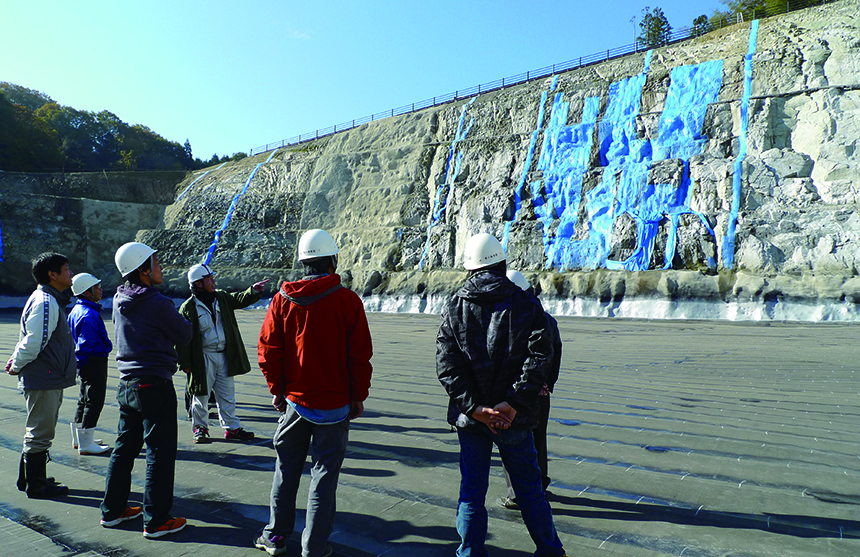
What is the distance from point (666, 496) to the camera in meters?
4.21

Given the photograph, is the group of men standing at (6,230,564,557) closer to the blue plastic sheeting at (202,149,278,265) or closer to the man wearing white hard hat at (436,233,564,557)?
the man wearing white hard hat at (436,233,564,557)

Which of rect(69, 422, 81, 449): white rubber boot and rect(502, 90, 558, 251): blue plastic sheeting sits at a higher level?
rect(502, 90, 558, 251): blue plastic sheeting

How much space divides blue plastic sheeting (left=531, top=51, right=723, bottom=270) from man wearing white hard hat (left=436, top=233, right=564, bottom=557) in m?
24.2

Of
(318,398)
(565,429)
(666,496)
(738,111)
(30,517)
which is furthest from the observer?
(738,111)

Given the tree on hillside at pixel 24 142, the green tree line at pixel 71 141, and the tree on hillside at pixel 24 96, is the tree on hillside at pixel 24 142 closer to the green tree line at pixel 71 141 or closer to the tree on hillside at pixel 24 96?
the green tree line at pixel 71 141

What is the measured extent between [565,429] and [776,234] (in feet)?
71.2

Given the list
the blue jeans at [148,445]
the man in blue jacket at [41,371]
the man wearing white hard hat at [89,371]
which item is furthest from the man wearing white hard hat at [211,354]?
the blue jeans at [148,445]

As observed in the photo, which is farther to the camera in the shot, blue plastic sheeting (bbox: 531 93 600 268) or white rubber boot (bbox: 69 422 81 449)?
blue plastic sheeting (bbox: 531 93 600 268)

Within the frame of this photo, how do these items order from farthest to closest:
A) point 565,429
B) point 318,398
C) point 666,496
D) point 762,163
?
point 762,163, point 565,429, point 666,496, point 318,398

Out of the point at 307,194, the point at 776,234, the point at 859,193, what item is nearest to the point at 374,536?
the point at 776,234

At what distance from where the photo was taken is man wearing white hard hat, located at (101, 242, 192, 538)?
3.59 metres

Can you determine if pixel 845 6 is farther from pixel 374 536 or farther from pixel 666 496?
pixel 374 536

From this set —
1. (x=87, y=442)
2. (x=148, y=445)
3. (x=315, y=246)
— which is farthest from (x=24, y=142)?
(x=315, y=246)

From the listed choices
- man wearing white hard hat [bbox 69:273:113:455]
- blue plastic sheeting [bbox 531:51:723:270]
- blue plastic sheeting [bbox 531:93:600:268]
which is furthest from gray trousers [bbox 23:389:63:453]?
blue plastic sheeting [bbox 531:93:600:268]
